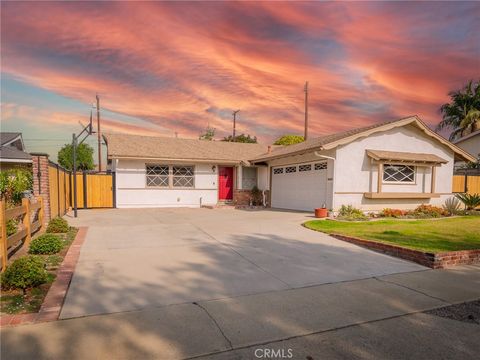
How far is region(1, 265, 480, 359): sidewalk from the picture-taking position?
2850mm

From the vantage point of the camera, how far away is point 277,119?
80.2ft

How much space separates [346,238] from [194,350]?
6370mm

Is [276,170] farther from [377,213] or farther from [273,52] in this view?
[273,52]

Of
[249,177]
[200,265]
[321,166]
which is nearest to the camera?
[200,265]

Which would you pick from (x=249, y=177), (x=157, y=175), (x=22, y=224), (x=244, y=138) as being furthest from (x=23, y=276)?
(x=244, y=138)

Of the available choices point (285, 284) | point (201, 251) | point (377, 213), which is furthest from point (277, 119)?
point (285, 284)

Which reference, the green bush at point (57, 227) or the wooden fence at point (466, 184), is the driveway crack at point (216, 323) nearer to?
the green bush at point (57, 227)

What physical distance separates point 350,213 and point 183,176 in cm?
1011

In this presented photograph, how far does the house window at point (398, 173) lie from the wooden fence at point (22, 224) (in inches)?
556

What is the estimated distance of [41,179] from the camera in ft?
29.1

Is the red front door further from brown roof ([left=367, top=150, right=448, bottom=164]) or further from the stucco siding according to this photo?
brown roof ([left=367, top=150, right=448, bottom=164])

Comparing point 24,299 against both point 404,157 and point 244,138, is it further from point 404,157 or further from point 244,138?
point 244,138

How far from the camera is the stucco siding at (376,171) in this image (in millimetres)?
13883

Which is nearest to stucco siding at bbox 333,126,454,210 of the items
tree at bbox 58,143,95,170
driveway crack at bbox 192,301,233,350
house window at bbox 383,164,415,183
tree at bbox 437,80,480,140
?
house window at bbox 383,164,415,183
